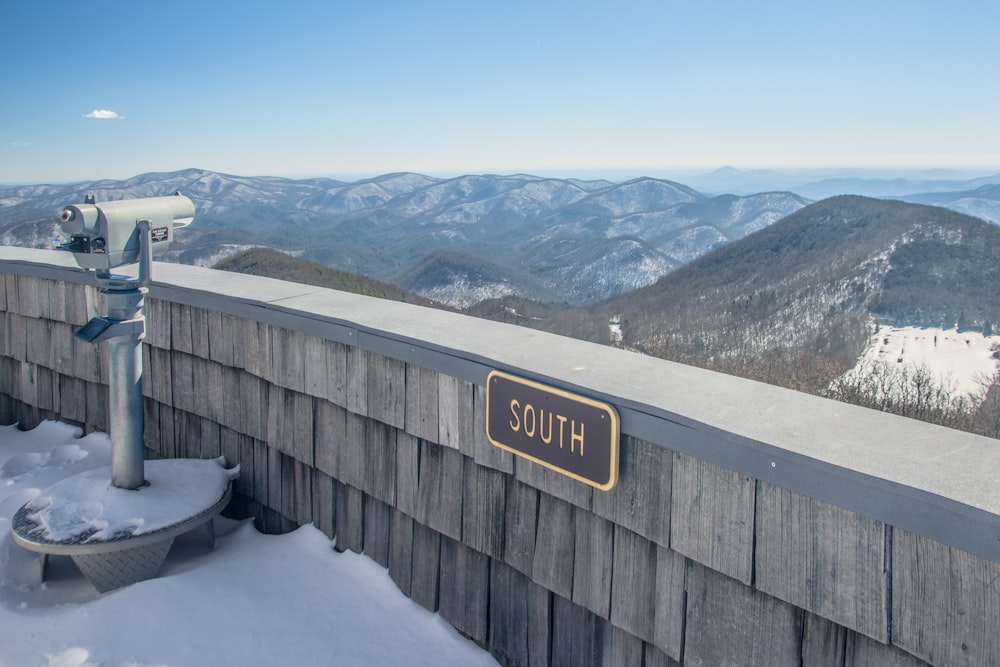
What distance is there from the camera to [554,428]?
163cm

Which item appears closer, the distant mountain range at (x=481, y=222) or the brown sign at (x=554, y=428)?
the brown sign at (x=554, y=428)

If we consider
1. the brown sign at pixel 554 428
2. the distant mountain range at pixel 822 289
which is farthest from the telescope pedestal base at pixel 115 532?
the distant mountain range at pixel 822 289

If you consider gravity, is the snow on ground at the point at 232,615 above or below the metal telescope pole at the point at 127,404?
below

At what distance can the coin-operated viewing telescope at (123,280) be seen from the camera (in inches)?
86.7

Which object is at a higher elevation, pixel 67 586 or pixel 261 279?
pixel 261 279

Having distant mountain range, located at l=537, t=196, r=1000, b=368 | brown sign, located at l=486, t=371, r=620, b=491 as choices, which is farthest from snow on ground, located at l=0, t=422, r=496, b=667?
distant mountain range, located at l=537, t=196, r=1000, b=368

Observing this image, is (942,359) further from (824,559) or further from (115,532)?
(115,532)

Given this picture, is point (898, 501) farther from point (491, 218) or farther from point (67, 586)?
point (491, 218)

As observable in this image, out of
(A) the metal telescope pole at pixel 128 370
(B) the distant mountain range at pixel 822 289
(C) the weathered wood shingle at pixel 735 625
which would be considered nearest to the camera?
(C) the weathered wood shingle at pixel 735 625

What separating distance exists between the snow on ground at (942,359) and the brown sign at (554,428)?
2235mm

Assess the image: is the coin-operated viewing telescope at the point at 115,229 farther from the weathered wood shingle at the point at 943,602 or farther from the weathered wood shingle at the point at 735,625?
the weathered wood shingle at the point at 943,602

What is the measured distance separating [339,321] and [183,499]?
2.70 ft

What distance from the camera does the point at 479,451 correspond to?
1.86 metres

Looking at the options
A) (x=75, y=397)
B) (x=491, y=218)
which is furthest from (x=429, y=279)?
(x=491, y=218)
